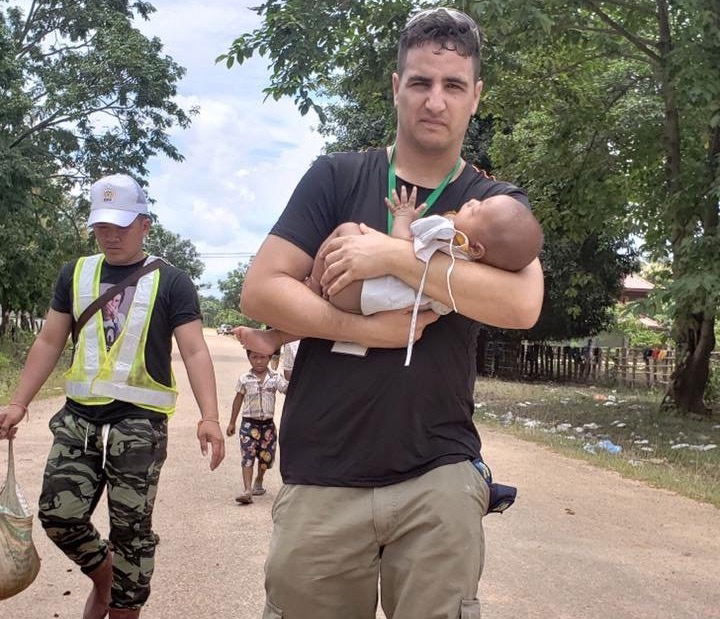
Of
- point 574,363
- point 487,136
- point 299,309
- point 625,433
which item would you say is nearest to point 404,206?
point 299,309

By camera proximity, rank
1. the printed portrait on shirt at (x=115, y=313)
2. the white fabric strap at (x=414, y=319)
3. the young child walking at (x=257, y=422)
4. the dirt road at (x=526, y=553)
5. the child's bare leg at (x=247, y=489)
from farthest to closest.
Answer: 1. the young child walking at (x=257, y=422)
2. the child's bare leg at (x=247, y=489)
3. the dirt road at (x=526, y=553)
4. the printed portrait on shirt at (x=115, y=313)
5. the white fabric strap at (x=414, y=319)

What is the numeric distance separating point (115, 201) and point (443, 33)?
1914 mm

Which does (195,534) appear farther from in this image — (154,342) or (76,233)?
(76,233)

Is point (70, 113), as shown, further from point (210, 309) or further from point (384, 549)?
point (210, 309)

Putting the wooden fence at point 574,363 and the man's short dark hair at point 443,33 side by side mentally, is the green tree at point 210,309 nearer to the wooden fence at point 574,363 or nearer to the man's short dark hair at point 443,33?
the wooden fence at point 574,363

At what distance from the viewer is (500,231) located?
194cm

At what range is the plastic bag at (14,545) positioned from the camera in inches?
115

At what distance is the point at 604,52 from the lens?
46.9 ft

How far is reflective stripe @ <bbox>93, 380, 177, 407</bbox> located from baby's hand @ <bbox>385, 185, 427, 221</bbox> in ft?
5.81

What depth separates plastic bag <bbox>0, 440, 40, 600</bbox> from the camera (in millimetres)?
2934

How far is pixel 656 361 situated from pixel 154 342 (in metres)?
21.9

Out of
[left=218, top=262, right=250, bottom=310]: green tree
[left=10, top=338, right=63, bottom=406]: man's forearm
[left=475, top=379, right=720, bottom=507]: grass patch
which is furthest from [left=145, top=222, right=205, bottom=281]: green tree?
[left=10, top=338, right=63, bottom=406]: man's forearm

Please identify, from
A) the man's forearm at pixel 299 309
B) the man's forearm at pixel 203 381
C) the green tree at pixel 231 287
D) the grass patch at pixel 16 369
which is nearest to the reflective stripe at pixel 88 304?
the man's forearm at pixel 203 381

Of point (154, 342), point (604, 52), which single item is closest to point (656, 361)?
point (604, 52)
